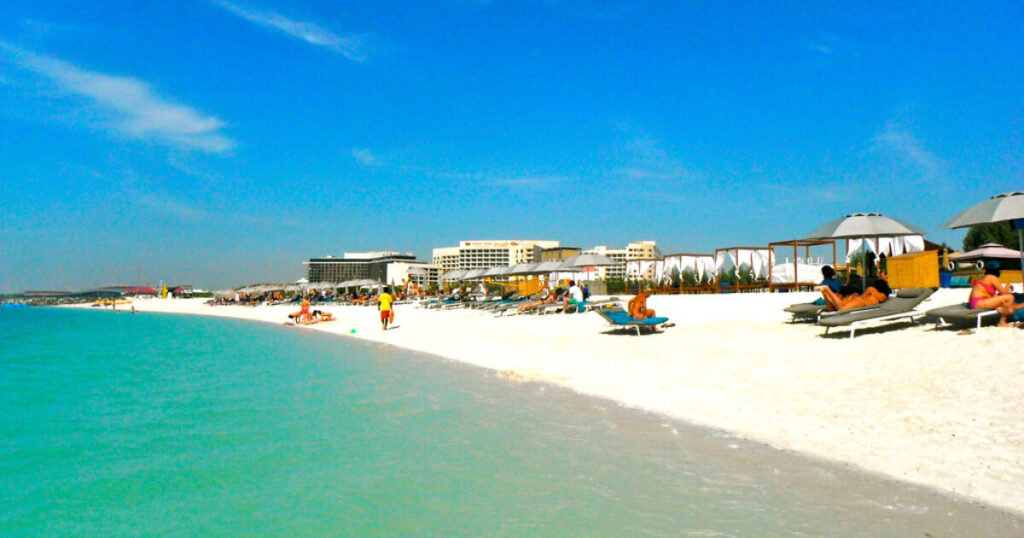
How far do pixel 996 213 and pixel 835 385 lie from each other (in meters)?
4.55

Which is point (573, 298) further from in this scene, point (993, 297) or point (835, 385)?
point (835, 385)

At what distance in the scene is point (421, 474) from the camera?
4691 millimetres

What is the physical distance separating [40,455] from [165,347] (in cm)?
1381

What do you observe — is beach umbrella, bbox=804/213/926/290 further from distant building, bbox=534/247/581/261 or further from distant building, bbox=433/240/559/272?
distant building, bbox=433/240/559/272

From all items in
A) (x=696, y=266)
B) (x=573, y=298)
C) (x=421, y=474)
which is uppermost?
(x=696, y=266)

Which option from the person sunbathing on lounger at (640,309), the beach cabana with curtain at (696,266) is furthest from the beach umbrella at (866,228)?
the beach cabana with curtain at (696,266)

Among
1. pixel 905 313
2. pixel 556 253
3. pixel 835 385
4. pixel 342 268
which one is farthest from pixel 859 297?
pixel 342 268

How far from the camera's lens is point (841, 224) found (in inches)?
447

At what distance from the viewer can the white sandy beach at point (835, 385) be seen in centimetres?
438

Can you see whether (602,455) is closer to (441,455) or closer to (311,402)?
(441,455)

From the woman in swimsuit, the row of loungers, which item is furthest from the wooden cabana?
the woman in swimsuit

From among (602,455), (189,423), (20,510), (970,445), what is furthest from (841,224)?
(20,510)

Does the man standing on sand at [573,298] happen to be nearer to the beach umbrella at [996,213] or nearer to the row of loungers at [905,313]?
the row of loungers at [905,313]

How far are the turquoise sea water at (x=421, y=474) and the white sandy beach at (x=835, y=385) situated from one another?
44cm
